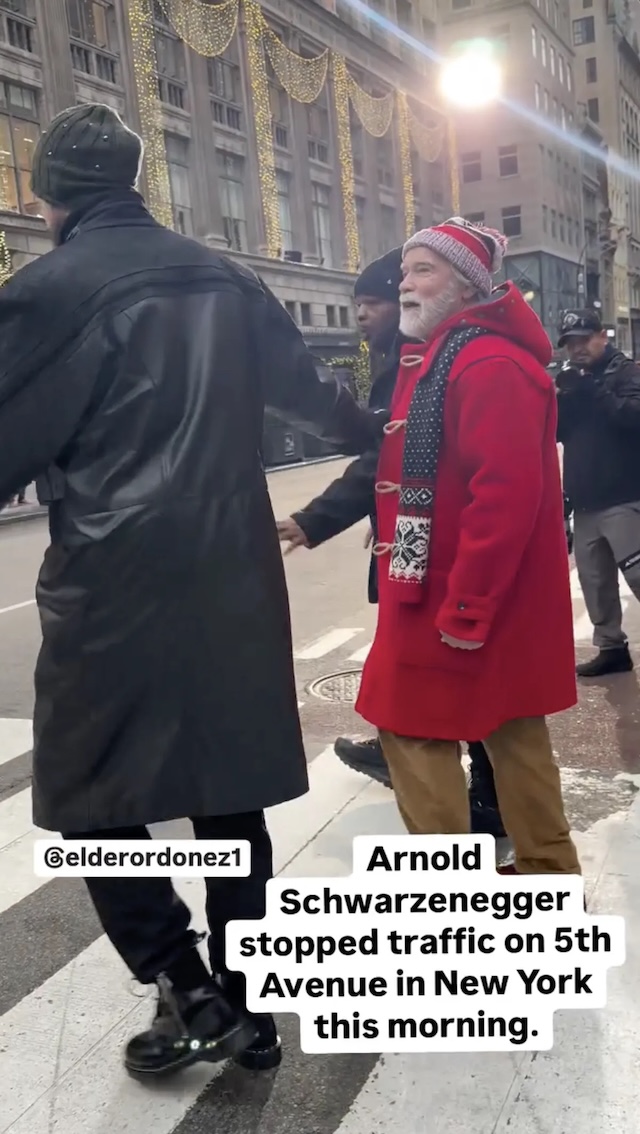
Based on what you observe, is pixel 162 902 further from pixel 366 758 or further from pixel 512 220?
pixel 512 220

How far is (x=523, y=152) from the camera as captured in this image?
215 feet

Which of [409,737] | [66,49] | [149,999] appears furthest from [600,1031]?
[66,49]

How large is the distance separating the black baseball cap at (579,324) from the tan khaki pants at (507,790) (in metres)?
3.09

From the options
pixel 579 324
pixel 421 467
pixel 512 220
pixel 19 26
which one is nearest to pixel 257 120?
pixel 19 26

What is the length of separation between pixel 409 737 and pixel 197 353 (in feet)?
3.64

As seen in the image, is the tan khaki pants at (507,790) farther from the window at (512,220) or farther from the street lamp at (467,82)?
the window at (512,220)

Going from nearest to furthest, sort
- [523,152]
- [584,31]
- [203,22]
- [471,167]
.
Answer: [203,22] → [523,152] → [471,167] → [584,31]

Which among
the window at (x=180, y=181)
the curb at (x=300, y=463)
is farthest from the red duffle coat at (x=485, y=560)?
the window at (x=180, y=181)

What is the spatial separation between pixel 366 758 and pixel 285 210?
3853 cm

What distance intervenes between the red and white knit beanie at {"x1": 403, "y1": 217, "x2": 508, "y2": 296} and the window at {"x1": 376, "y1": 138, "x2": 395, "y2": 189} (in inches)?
1869

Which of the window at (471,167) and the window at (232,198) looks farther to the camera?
the window at (471,167)

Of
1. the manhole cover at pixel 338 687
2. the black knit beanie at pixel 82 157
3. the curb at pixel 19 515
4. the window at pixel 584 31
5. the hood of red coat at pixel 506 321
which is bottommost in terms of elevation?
the manhole cover at pixel 338 687

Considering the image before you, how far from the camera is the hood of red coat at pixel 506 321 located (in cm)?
252

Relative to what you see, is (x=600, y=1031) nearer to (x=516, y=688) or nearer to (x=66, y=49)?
(x=516, y=688)
